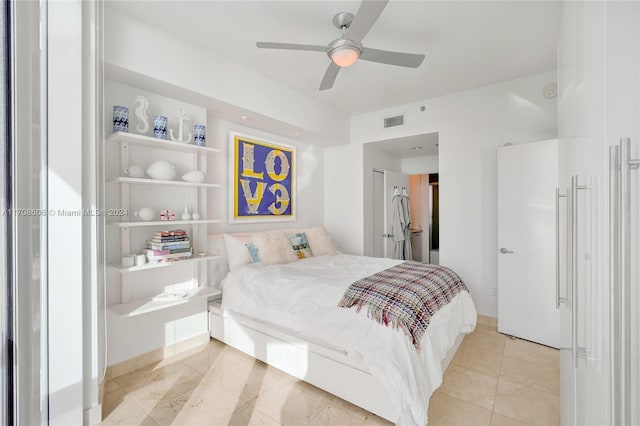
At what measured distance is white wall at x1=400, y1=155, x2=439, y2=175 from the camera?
5344mm

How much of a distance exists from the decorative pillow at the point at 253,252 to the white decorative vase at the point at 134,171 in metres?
1.21

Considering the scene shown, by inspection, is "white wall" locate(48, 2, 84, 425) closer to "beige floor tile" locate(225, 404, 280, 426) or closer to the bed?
"beige floor tile" locate(225, 404, 280, 426)

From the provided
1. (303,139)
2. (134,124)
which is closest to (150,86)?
(134,124)

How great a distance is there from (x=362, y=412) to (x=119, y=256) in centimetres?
223

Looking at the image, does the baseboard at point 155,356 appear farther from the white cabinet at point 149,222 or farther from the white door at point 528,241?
the white door at point 528,241

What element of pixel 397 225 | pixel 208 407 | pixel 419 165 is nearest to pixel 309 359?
pixel 208 407

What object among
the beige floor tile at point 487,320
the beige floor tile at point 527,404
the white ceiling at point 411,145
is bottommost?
the beige floor tile at point 527,404

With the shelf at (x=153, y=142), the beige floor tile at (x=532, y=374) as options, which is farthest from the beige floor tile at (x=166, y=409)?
the beige floor tile at (x=532, y=374)

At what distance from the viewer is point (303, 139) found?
13.7 feet

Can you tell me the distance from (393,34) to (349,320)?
2.29 meters

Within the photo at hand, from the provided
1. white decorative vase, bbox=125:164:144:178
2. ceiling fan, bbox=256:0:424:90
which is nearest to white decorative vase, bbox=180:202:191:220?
white decorative vase, bbox=125:164:144:178

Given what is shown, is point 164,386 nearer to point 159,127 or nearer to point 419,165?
point 159,127

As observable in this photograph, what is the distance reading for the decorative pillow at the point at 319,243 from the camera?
3724 mm

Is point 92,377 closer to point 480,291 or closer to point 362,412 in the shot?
point 362,412
